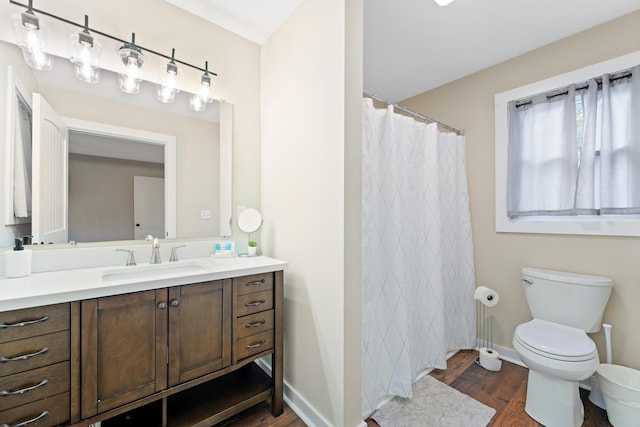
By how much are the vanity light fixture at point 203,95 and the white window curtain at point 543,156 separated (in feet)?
7.64

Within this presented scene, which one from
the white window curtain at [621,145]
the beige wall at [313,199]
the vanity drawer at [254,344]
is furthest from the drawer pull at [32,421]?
the white window curtain at [621,145]

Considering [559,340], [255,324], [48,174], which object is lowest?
[559,340]

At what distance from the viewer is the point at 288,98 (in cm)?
170

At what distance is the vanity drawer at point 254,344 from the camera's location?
140 cm

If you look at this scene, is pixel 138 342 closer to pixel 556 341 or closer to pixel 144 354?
pixel 144 354

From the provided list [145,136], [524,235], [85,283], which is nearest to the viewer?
[85,283]

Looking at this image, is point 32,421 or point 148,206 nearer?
point 32,421

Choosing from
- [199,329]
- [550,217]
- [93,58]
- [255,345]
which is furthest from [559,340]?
[93,58]

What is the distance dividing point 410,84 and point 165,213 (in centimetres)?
246

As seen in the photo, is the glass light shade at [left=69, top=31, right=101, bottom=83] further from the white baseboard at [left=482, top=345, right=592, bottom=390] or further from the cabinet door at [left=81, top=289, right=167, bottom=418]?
the white baseboard at [left=482, top=345, right=592, bottom=390]

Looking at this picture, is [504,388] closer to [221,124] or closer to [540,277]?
[540,277]

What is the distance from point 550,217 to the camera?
1.97 metres

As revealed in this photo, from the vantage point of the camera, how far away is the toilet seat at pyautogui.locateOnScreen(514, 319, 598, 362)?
1.38m

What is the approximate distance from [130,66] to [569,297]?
10.0 ft
